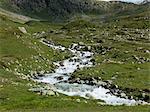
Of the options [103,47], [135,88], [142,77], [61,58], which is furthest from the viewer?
[103,47]

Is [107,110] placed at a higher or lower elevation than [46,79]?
higher

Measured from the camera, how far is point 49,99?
3975 centimetres

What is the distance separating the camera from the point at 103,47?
379ft

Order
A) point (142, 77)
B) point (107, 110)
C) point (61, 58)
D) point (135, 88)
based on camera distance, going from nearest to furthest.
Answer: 1. point (107, 110)
2. point (135, 88)
3. point (142, 77)
4. point (61, 58)

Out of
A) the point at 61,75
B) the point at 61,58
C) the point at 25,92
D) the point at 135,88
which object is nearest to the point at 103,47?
the point at 61,58

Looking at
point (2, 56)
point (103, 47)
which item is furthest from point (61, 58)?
point (103, 47)

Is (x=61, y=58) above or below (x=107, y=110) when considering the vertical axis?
below

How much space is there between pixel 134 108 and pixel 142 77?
73.5ft

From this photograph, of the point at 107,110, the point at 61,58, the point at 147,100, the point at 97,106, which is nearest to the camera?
the point at 107,110

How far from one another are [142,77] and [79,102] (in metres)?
21.1

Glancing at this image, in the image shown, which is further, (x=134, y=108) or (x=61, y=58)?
(x=61, y=58)

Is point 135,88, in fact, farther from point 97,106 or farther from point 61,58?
point 61,58

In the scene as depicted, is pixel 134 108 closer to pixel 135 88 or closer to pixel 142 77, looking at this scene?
pixel 135 88

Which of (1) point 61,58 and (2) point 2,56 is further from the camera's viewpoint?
(1) point 61,58
